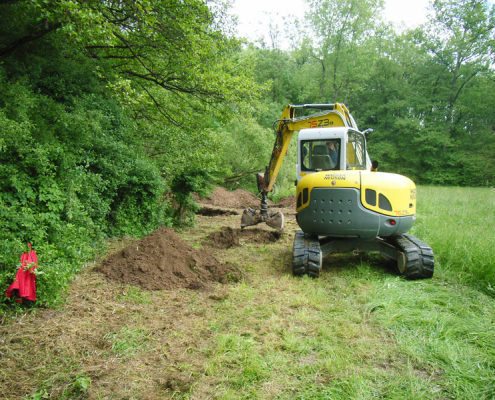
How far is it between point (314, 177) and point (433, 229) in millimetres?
3408

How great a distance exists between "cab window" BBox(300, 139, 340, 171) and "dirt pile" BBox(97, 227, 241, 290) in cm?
280

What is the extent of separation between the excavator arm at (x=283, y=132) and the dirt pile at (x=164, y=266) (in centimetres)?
227

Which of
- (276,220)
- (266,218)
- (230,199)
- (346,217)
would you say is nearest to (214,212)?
(230,199)

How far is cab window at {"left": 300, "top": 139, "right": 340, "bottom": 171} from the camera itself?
6410 mm

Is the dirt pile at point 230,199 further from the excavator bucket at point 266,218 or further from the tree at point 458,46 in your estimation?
the tree at point 458,46

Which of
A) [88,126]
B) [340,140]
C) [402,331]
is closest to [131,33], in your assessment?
[88,126]

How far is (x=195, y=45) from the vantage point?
22.0ft

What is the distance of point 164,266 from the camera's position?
4.73m

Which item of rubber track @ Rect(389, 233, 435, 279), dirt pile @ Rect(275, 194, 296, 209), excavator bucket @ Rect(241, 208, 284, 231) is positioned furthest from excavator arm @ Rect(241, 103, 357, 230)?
dirt pile @ Rect(275, 194, 296, 209)

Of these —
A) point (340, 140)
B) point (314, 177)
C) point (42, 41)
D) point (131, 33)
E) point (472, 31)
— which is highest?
point (472, 31)

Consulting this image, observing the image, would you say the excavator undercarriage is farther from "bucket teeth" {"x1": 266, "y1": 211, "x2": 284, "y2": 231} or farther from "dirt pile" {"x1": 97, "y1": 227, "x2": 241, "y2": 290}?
"bucket teeth" {"x1": 266, "y1": 211, "x2": 284, "y2": 231}

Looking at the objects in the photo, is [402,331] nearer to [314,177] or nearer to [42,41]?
[314,177]

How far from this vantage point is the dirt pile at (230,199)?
13.4 m

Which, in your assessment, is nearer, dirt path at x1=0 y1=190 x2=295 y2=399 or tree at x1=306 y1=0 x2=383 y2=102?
dirt path at x1=0 y1=190 x2=295 y2=399
